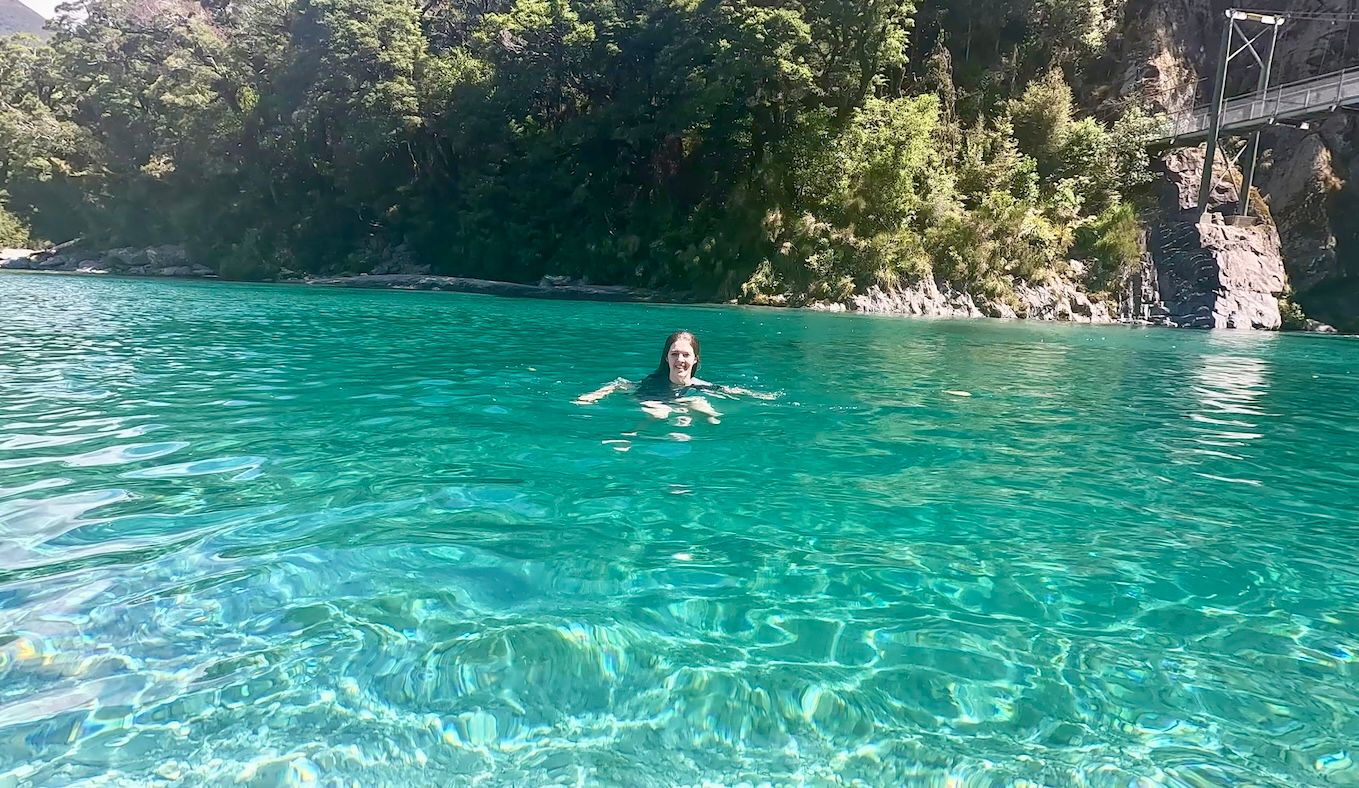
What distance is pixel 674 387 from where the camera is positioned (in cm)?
852

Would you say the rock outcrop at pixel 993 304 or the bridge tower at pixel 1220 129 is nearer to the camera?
the bridge tower at pixel 1220 129

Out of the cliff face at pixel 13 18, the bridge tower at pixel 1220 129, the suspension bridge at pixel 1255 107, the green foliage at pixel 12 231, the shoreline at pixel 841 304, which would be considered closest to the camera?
the suspension bridge at pixel 1255 107

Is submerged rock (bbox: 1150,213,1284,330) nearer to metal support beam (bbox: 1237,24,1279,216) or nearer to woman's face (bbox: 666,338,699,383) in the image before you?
metal support beam (bbox: 1237,24,1279,216)

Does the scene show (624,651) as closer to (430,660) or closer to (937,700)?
(430,660)

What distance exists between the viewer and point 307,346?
1338cm

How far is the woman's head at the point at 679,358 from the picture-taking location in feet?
26.9

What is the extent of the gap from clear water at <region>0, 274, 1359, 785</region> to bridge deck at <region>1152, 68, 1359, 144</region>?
25164mm

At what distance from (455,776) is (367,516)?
253 centimetres

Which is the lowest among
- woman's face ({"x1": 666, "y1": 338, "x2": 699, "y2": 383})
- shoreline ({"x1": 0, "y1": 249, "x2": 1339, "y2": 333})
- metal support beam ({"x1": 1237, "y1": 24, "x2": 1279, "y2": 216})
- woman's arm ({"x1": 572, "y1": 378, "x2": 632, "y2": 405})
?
woman's arm ({"x1": 572, "y1": 378, "x2": 632, "y2": 405})

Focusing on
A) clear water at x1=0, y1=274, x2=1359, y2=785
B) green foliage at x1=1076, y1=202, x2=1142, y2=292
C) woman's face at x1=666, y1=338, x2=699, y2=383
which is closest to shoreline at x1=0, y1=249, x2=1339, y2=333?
green foliage at x1=1076, y1=202, x2=1142, y2=292

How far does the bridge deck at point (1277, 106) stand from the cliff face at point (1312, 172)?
2536 mm

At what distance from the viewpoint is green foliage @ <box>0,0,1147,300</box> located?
1192 inches

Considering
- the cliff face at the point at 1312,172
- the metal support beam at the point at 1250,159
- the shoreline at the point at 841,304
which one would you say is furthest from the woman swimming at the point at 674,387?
the metal support beam at the point at 1250,159

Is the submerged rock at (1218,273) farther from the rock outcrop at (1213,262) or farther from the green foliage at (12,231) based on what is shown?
the green foliage at (12,231)
